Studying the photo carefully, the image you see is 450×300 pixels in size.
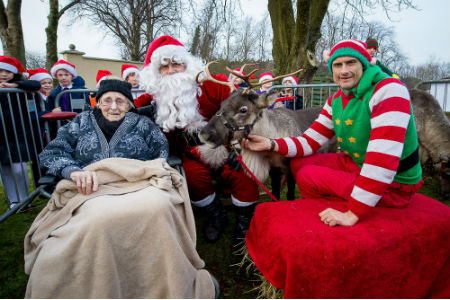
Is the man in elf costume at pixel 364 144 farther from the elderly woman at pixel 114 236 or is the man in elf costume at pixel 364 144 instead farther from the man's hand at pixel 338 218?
the elderly woman at pixel 114 236

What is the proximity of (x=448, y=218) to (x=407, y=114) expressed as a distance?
0.72 m

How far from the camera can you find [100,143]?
2303 millimetres

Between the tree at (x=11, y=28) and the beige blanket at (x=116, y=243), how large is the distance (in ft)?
31.2

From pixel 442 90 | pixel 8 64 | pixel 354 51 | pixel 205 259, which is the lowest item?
pixel 205 259

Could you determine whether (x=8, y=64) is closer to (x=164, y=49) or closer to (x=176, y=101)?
(x=164, y=49)

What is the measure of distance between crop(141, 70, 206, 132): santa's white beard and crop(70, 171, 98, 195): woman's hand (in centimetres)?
118

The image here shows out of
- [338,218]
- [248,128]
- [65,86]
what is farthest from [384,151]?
[65,86]

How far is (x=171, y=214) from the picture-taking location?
5.79ft

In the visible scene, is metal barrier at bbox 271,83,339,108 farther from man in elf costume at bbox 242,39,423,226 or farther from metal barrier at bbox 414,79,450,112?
man in elf costume at bbox 242,39,423,226

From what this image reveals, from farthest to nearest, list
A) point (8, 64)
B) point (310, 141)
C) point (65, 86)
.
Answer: point (65, 86) → point (8, 64) → point (310, 141)

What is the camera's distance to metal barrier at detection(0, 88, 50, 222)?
9.95ft

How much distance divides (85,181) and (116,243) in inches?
20.9

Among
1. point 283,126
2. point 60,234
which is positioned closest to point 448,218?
point 283,126

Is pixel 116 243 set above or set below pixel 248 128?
below
